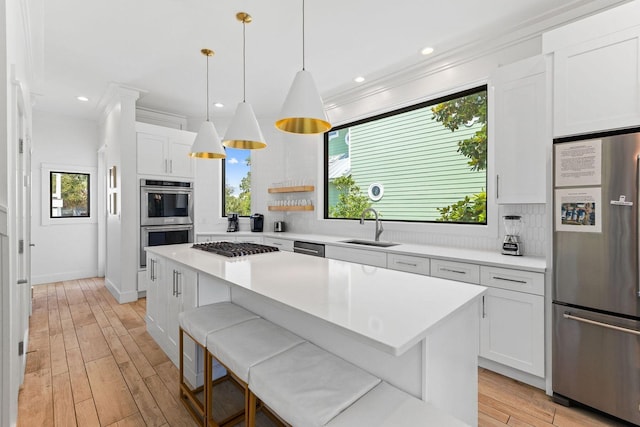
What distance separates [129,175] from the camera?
4238mm

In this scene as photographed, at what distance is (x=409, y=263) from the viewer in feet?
9.29

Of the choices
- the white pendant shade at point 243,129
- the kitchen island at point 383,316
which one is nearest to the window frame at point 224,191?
the white pendant shade at point 243,129

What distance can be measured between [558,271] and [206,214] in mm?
4861

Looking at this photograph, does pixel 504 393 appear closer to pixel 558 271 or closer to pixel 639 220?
pixel 558 271

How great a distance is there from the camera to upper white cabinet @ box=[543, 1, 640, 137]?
181 cm

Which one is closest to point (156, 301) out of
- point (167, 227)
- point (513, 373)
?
point (167, 227)

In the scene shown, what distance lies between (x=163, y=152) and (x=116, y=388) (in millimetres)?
3352

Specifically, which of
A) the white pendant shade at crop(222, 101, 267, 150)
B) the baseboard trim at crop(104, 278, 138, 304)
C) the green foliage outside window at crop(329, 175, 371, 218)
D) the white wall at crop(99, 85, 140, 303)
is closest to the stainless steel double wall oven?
the white wall at crop(99, 85, 140, 303)

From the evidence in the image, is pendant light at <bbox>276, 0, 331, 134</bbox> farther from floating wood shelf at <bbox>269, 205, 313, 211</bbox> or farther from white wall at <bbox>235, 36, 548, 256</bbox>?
floating wood shelf at <bbox>269, 205, 313, 211</bbox>

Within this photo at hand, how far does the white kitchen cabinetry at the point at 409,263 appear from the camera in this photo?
8.93ft

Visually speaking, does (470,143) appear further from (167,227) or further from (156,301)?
(167,227)

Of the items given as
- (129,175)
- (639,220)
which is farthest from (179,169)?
(639,220)

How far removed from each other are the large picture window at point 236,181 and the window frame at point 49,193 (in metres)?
2.49

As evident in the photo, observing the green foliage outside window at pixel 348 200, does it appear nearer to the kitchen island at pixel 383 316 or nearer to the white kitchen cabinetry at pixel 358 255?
the white kitchen cabinetry at pixel 358 255
